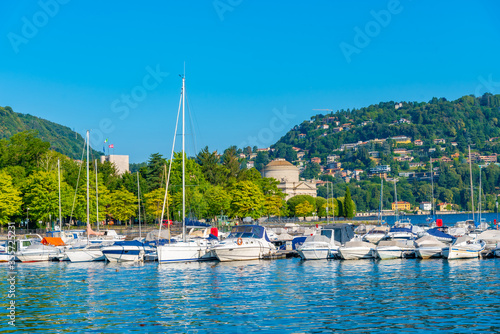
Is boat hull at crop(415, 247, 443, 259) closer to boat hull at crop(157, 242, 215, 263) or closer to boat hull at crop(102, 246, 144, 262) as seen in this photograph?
boat hull at crop(157, 242, 215, 263)

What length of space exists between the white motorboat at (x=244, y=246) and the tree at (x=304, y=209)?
8639 centimetres

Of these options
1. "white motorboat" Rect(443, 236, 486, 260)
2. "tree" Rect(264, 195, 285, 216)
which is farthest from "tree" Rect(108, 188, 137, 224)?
"white motorboat" Rect(443, 236, 486, 260)

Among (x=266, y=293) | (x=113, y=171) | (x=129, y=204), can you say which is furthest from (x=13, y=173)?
(x=266, y=293)

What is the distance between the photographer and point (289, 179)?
606ft

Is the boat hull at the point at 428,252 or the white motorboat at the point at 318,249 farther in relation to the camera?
the boat hull at the point at 428,252

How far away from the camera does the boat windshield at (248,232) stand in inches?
1706

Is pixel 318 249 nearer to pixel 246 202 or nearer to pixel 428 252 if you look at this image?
pixel 428 252

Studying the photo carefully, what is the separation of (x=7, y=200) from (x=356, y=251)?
4889 cm

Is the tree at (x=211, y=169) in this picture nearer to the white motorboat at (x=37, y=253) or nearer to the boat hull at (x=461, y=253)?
the white motorboat at (x=37, y=253)

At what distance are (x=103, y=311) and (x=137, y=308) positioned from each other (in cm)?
133

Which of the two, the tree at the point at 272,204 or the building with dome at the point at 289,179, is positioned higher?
the building with dome at the point at 289,179

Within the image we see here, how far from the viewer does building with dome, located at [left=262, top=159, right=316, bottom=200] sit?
173 m

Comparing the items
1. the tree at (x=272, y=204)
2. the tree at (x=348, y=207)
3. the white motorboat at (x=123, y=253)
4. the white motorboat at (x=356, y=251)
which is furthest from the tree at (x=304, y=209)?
the white motorboat at (x=123, y=253)

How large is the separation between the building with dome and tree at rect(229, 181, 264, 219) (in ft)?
258
